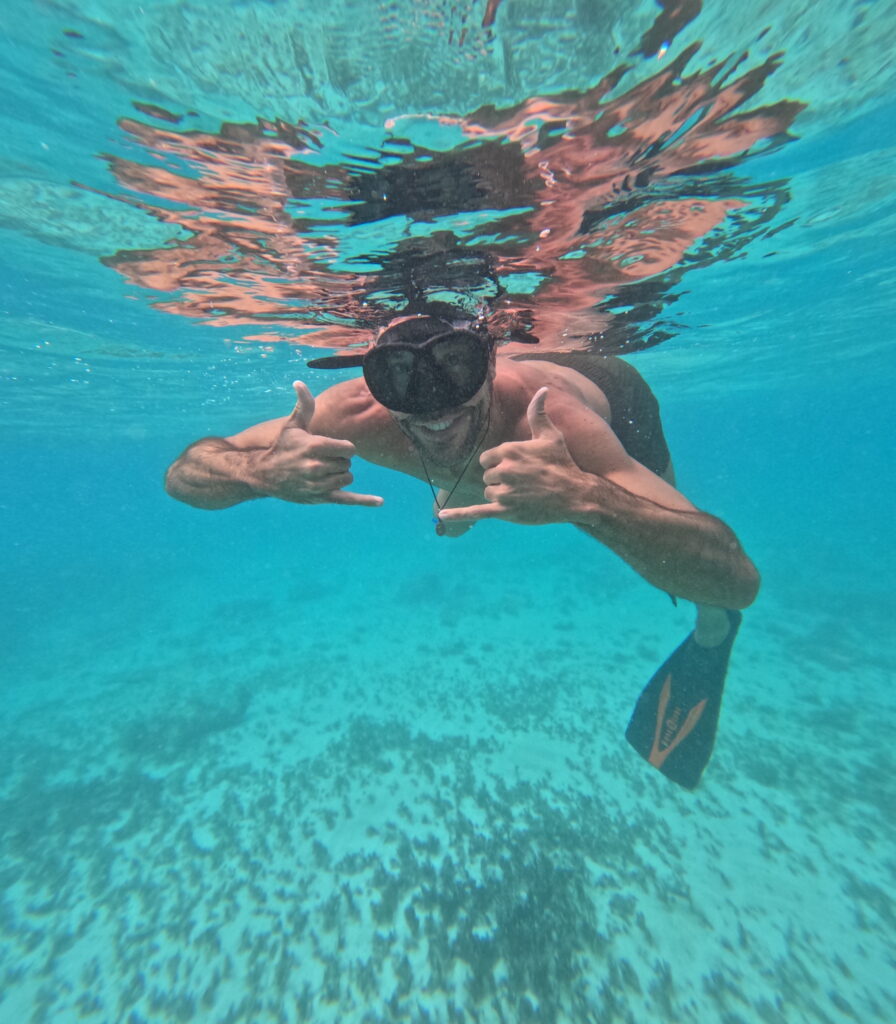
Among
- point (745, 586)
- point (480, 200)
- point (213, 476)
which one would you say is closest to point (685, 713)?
point (745, 586)

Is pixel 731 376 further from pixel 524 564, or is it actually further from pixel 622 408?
pixel 622 408

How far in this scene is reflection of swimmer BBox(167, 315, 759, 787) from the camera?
2.58 metres

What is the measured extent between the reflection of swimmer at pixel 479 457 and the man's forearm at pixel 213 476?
12 mm

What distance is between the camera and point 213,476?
3852mm

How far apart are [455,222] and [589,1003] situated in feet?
32.2

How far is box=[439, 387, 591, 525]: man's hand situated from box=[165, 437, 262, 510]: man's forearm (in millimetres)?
1940

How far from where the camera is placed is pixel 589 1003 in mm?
5805

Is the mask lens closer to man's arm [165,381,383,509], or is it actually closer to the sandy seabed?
man's arm [165,381,383,509]

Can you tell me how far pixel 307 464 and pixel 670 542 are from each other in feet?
7.16

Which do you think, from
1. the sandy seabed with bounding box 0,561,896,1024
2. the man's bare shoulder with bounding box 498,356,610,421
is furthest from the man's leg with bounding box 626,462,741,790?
the man's bare shoulder with bounding box 498,356,610,421

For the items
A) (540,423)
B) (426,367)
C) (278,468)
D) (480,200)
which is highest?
(480,200)

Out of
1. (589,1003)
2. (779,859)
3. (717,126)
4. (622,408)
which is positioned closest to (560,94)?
(717,126)

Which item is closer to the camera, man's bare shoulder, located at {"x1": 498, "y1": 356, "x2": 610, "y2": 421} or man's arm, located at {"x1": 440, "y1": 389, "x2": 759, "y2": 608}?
man's arm, located at {"x1": 440, "y1": 389, "x2": 759, "y2": 608}

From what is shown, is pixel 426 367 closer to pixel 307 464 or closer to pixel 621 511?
pixel 307 464
